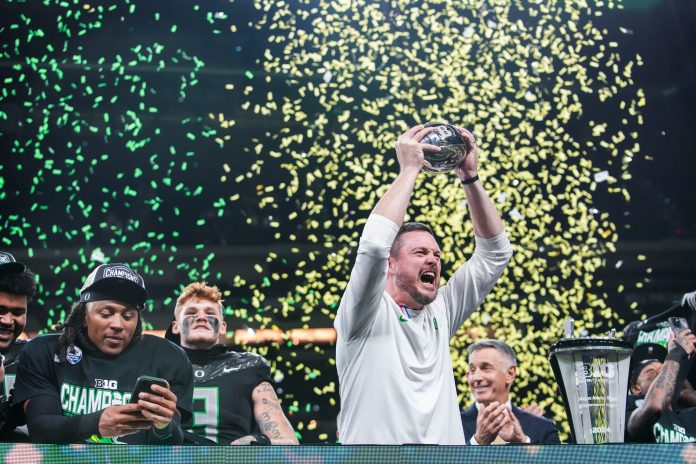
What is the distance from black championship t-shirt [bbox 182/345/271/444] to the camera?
2859mm

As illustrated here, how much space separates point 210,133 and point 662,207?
341cm

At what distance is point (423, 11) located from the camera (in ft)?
19.4

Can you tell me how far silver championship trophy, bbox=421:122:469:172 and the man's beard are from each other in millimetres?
273

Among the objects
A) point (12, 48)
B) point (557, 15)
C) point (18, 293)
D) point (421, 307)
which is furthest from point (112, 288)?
point (557, 15)

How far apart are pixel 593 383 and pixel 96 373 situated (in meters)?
1.32

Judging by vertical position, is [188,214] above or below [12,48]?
below

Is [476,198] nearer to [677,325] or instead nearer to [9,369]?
[677,325]

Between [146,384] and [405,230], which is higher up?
[405,230]

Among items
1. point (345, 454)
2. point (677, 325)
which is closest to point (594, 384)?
point (345, 454)

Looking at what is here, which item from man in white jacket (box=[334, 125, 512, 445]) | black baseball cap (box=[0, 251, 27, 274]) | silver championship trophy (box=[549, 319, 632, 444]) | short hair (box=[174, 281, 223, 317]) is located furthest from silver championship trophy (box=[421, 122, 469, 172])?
black baseball cap (box=[0, 251, 27, 274])

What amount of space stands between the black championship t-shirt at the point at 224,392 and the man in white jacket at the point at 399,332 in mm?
934

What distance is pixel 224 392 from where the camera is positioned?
2.93m

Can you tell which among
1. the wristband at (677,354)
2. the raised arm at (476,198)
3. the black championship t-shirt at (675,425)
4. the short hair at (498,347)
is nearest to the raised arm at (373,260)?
the raised arm at (476,198)

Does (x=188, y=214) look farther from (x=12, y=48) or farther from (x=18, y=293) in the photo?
(x=18, y=293)
